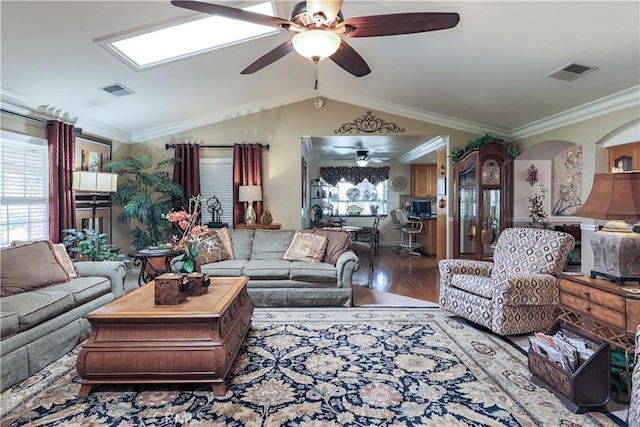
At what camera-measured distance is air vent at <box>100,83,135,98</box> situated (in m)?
3.97

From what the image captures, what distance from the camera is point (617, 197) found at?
87.2 inches

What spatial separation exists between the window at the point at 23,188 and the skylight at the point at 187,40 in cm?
154

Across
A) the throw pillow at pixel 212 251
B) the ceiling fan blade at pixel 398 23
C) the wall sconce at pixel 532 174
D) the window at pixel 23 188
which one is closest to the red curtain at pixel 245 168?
the throw pillow at pixel 212 251

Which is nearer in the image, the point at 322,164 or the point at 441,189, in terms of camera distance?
the point at 441,189

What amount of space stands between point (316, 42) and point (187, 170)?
4.04 m

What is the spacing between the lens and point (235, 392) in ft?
7.20

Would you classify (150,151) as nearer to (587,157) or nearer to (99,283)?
(99,283)

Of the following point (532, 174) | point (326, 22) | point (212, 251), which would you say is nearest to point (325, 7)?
point (326, 22)

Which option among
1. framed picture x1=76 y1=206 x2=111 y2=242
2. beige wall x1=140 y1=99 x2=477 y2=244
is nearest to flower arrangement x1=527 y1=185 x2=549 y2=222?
beige wall x1=140 y1=99 x2=477 y2=244

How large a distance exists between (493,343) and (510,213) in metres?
3.25

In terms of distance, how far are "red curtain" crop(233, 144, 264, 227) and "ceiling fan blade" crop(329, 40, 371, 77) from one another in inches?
122

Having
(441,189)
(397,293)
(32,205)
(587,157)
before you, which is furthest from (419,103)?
(32,205)

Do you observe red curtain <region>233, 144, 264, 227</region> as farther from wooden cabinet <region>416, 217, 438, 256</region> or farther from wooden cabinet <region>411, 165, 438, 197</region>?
wooden cabinet <region>411, 165, 438, 197</region>

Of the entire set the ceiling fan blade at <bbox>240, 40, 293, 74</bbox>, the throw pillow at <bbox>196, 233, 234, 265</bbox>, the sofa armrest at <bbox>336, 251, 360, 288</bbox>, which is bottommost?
the sofa armrest at <bbox>336, 251, 360, 288</bbox>
